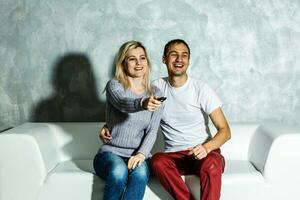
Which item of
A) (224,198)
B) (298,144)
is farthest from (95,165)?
(298,144)

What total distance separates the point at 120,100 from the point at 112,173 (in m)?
0.37

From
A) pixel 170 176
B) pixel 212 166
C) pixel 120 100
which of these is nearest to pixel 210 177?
pixel 212 166

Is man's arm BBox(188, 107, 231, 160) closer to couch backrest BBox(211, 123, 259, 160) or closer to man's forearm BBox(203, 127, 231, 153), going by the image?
man's forearm BBox(203, 127, 231, 153)

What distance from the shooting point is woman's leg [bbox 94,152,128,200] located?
2.09m

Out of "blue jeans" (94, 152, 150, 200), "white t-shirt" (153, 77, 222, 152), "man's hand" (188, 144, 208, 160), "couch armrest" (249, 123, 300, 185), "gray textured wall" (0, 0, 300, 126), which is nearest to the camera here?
"blue jeans" (94, 152, 150, 200)

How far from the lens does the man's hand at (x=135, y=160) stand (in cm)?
221

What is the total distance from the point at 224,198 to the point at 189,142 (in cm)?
37

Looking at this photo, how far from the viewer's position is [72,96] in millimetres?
3043

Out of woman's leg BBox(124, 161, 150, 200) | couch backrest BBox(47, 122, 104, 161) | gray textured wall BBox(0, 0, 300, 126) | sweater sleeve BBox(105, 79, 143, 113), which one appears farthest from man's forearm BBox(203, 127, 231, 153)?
couch backrest BBox(47, 122, 104, 161)

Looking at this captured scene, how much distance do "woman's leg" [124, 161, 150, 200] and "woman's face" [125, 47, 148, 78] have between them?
1.67 ft

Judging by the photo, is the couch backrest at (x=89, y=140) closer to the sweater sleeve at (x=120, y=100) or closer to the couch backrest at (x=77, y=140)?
the couch backrest at (x=77, y=140)

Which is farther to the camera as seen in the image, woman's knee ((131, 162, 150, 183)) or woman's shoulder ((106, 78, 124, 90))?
woman's shoulder ((106, 78, 124, 90))

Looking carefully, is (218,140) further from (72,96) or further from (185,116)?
(72,96)

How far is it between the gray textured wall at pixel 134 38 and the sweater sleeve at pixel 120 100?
0.70 metres
